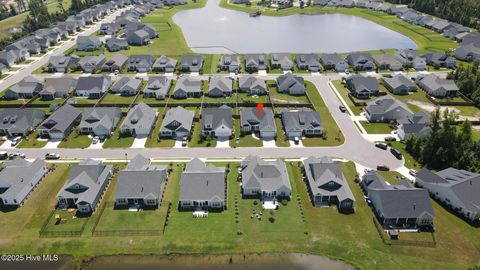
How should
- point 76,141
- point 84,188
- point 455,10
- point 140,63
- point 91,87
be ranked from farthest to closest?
point 455,10
point 140,63
point 91,87
point 76,141
point 84,188

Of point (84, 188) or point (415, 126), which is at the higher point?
point (84, 188)

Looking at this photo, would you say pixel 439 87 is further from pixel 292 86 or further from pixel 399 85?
pixel 292 86

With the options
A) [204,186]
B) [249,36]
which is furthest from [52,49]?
[204,186]

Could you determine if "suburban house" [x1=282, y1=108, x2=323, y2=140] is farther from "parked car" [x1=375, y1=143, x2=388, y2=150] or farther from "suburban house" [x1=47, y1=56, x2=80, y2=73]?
"suburban house" [x1=47, y1=56, x2=80, y2=73]

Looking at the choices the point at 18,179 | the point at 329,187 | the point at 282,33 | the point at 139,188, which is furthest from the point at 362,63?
the point at 18,179

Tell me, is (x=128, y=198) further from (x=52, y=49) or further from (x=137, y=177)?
(x=52, y=49)

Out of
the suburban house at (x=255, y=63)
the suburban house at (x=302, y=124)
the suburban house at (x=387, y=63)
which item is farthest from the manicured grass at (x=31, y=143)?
the suburban house at (x=387, y=63)
